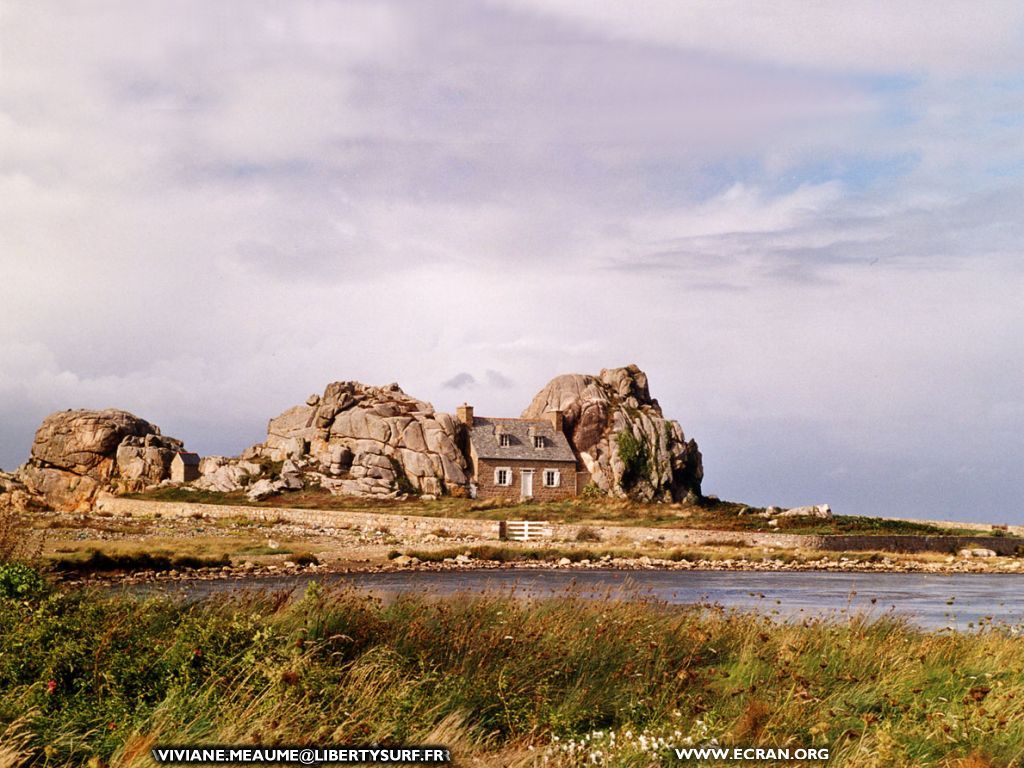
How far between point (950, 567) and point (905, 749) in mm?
40897

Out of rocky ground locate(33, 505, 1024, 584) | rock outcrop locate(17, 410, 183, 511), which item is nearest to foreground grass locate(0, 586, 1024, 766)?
rocky ground locate(33, 505, 1024, 584)

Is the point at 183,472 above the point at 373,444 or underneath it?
underneath

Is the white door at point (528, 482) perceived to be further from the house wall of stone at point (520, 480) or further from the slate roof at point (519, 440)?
the slate roof at point (519, 440)

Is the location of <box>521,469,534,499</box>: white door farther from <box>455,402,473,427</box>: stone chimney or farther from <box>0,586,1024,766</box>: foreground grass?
<box>0,586,1024,766</box>: foreground grass

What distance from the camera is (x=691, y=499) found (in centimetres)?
7206

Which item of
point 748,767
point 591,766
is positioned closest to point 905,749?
point 748,767

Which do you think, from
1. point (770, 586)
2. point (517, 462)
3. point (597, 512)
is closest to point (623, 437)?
point (517, 462)

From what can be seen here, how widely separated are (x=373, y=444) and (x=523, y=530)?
21027 mm

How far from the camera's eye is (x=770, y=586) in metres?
35.2

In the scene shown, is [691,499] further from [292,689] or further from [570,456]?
[292,689]

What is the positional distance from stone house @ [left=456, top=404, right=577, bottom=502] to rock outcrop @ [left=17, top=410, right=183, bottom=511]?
24284mm

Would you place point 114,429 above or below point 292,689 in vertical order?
above

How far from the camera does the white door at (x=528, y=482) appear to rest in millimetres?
69125

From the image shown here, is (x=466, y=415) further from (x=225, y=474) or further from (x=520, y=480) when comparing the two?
(x=225, y=474)
